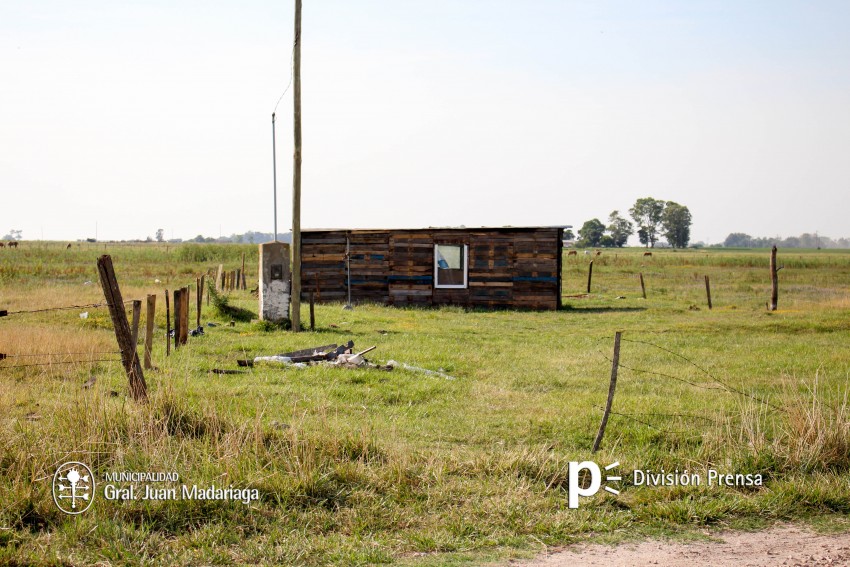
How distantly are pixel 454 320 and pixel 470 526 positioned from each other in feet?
55.0

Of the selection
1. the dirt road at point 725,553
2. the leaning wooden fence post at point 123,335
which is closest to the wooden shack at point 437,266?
the leaning wooden fence post at point 123,335

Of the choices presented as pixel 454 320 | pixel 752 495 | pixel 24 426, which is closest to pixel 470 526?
pixel 752 495

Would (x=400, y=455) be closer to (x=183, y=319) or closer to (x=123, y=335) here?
(x=123, y=335)

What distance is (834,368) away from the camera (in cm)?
1313

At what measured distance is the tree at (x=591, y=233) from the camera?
161 meters

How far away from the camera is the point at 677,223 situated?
6334 inches

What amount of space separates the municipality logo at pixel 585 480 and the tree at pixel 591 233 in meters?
156

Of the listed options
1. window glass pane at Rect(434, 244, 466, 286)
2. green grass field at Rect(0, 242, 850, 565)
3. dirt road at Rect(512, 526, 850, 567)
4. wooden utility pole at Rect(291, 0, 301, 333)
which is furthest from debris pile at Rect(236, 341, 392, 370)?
window glass pane at Rect(434, 244, 466, 286)

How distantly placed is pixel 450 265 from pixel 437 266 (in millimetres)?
561

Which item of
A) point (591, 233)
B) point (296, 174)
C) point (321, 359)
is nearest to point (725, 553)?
point (321, 359)

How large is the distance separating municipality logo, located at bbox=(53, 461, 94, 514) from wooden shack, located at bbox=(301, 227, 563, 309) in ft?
70.2

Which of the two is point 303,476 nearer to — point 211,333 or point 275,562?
point 275,562

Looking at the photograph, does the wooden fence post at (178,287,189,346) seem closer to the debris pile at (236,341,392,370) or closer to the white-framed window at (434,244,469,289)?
the debris pile at (236,341,392,370)

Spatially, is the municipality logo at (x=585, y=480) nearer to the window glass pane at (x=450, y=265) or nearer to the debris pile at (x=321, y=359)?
the debris pile at (x=321, y=359)
